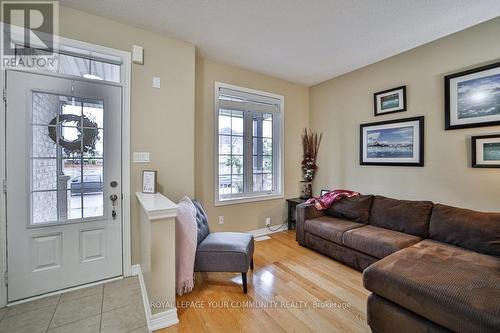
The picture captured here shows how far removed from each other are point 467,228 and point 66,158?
154 inches

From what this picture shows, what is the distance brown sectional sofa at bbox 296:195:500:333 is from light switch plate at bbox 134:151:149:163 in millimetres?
2205

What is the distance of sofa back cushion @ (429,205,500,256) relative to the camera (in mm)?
1973

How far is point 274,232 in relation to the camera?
3805 mm

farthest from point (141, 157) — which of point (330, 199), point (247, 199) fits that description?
point (330, 199)

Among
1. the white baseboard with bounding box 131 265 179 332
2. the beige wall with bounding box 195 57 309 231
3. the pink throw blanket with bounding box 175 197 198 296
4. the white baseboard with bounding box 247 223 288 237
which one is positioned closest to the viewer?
the white baseboard with bounding box 131 265 179 332

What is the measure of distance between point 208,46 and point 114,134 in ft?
5.14

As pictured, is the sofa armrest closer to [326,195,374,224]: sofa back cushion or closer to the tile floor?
[326,195,374,224]: sofa back cushion

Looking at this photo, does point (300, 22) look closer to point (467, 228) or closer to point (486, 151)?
point (486, 151)

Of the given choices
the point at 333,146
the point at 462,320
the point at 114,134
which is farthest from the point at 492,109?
the point at 114,134

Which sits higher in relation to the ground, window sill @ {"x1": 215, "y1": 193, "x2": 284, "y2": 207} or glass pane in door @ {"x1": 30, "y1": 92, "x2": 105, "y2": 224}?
glass pane in door @ {"x1": 30, "y1": 92, "x2": 105, "y2": 224}

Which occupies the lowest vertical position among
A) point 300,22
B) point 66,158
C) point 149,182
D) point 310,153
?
point 149,182

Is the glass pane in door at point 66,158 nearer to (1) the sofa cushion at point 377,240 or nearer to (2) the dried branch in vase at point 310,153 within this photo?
(1) the sofa cushion at point 377,240

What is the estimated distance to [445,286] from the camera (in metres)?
1.37

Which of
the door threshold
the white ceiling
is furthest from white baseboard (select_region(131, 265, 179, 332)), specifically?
the white ceiling
